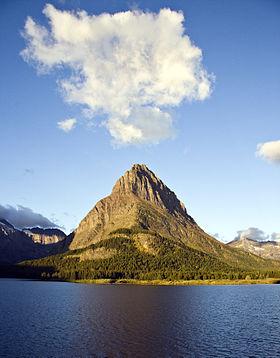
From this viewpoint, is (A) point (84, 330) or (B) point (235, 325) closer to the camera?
(A) point (84, 330)

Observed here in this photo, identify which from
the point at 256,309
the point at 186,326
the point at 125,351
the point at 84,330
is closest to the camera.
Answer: the point at 125,351

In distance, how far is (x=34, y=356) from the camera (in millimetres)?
77312

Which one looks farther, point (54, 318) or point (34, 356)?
point (54, 318)

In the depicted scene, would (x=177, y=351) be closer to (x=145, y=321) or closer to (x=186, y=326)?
(x=186, y=326)

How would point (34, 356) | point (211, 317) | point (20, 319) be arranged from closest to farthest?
point (34, 356) < point (20, 319) < point (211, 317)

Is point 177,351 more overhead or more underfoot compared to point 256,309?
more underfoot

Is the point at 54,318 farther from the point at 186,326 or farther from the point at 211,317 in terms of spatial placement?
the point at 211,317

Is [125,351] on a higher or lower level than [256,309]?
lower

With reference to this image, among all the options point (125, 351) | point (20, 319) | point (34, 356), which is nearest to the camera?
point (34, 356)

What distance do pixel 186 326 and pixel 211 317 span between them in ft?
71.7

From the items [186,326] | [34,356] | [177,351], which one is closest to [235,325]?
[186,326]

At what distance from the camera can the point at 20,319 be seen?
123188 mm

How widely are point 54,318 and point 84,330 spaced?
26.1m

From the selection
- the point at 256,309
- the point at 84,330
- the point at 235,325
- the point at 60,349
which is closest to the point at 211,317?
the point at 235,325
